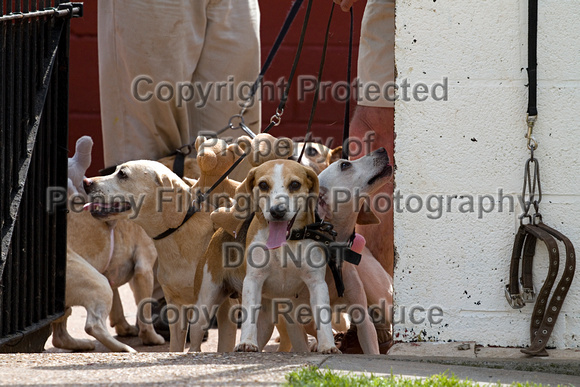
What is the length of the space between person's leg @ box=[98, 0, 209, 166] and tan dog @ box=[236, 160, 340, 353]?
1.84 m

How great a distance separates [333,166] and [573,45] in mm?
1291

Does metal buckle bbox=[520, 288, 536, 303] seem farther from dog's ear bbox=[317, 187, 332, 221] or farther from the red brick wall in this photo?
the red brick wall

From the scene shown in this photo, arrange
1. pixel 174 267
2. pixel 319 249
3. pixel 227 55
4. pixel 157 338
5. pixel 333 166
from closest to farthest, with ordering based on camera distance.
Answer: pixel 319 249 < pixel 333 166 < pixel 174 267 < pixel 157 338 < pixel 227 55

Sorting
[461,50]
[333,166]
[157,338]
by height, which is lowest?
[157,338]

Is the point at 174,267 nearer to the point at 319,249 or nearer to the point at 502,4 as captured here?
the point at 319,249

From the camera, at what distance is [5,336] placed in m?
4.11

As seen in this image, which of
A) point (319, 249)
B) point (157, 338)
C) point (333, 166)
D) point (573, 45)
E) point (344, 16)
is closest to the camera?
point (573, 45)

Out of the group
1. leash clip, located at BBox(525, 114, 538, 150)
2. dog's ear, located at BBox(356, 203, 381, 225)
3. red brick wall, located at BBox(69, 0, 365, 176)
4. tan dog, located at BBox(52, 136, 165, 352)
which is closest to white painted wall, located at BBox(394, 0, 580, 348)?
leash clip, located at BBox(525, 114, 538, 150)

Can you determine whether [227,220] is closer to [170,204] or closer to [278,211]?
[170,204]

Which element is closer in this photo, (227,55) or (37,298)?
(37,298)

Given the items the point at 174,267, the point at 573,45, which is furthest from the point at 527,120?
the point at 174,267

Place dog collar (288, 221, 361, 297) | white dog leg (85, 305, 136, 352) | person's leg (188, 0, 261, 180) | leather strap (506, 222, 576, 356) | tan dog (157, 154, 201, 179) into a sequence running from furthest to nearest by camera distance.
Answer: person's leg (188, 0, 261, 180) < tan dog (157, 154, 201, 179) < white dog leg (85, 305, 136, 352) < dog collar (288, 221, 361, 297) < leather strap (506, 222, 576, 356)

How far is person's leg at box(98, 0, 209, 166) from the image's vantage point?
5645 millimetres

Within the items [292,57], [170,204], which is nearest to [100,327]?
[170,204]
